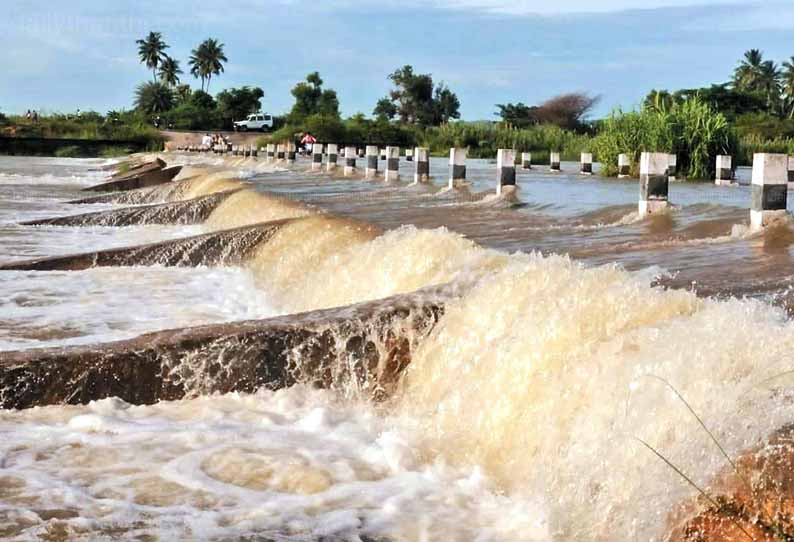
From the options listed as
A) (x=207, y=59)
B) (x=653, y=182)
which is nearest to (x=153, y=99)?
(x=207, y=59)

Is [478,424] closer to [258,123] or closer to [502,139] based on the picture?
[502,139]

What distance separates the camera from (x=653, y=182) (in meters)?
10.7

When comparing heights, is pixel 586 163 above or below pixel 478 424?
above

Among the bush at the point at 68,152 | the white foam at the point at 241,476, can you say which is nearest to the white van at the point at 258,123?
the bush at the point at 68,152

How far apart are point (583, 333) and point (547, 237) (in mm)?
4085

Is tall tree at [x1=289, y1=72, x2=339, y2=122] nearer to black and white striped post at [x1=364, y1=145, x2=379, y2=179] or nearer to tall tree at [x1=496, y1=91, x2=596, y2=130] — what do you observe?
tall tree at [x1=496, y1=91, x2=596, y2=130]

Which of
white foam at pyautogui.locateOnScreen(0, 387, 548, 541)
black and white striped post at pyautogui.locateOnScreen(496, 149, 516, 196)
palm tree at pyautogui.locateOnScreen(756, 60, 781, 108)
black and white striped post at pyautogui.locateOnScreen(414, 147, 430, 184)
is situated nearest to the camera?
white foam at pyautogui.locateOnScreen(0, 387, 548, 541)

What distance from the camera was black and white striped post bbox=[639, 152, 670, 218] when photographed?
35.0 feet

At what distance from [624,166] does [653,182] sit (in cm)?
1285

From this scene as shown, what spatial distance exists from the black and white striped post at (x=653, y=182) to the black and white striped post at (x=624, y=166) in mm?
12396

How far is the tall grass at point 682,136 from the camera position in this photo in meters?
23.1

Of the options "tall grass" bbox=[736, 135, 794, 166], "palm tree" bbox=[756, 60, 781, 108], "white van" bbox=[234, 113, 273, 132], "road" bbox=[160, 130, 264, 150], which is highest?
"palm tree" bbox=[756, 60, 781, 108]

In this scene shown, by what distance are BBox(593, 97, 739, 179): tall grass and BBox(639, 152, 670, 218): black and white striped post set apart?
1232 cm

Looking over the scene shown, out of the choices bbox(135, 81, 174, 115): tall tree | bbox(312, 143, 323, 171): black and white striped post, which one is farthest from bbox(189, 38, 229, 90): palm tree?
bbox(312, 143, 323, 171): black and white striped post
